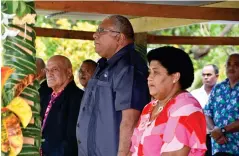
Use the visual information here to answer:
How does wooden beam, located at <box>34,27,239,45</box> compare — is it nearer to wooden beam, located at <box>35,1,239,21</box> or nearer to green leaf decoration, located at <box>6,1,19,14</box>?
wooden beam, located at <box>35,1,239,21</box>

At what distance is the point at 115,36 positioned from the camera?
4613 mm

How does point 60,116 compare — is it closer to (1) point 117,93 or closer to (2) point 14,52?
(1) point 117,93

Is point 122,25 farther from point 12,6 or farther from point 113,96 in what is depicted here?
point 12,6

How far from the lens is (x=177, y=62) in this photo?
3.89 metres

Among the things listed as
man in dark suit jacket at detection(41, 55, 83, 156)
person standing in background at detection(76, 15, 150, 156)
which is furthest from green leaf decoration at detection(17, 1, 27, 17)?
man in dark suit jacket at detection(41, 55, 83, 156)

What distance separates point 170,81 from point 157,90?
9cm

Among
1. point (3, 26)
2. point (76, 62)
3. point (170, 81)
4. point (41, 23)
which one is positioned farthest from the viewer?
point (41, 23)

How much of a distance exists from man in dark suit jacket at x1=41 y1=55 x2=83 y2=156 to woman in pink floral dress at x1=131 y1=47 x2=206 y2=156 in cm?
138

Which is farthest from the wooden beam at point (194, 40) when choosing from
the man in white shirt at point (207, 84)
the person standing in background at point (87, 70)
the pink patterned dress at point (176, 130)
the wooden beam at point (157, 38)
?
the pink patterned dress at point (176, 130)

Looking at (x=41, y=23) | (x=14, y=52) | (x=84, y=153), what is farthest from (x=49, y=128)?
(x=41, y=23)

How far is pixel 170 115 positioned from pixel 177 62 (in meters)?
0.34

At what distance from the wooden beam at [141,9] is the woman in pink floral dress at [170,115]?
3.86ft

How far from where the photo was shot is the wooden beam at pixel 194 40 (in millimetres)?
7961

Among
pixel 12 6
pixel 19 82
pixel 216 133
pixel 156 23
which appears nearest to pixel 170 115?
pixel 19 82
